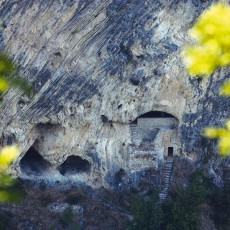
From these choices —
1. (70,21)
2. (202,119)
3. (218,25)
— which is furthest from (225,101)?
(218,25)

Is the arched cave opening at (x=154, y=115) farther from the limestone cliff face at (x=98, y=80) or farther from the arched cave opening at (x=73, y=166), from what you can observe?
the arched cave opening at (x=73, y=166)

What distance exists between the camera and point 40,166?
2280 cm

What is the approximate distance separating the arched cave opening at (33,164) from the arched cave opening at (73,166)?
25.3 inches

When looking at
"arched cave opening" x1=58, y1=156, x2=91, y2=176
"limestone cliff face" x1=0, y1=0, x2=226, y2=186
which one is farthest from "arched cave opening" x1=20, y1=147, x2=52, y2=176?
"arched cave opening" x1=58, y1=156, x2=91, y2=176

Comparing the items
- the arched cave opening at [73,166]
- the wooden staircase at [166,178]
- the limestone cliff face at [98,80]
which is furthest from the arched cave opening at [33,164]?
the wooden staircase at [166,178]

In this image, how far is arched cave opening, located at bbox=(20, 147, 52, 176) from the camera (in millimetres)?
22375

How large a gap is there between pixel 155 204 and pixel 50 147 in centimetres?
472

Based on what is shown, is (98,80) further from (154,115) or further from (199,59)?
(199,59)

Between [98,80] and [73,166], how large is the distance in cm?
435

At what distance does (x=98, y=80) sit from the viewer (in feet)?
67.5

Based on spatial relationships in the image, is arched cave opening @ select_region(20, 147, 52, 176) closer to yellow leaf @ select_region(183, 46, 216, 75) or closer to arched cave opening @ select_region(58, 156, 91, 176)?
arched cave opening @ select_region(58, 156, 91, 176)

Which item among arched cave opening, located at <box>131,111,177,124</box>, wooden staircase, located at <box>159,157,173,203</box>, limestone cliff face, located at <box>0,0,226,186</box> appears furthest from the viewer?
arched cave opening, located at <box>131,111,177,124</box>

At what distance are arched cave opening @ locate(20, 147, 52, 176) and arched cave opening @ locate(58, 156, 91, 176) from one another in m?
0.64

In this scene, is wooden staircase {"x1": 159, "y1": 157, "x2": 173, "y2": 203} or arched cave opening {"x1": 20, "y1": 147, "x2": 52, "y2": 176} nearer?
wooden staircase {"x1": 159, "y1": 157, "x2": 173, "y2": 203}
